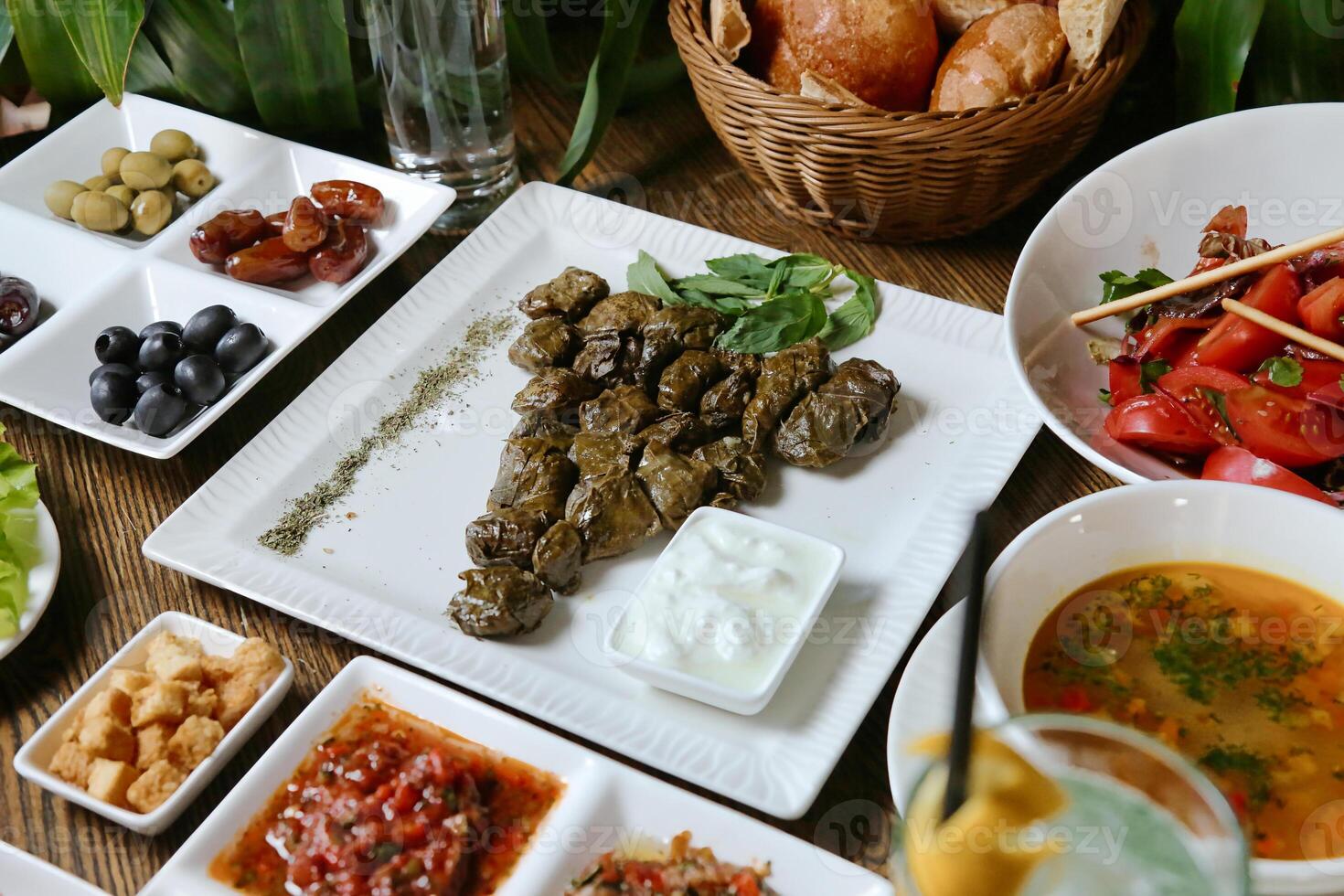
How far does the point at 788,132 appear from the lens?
237cm

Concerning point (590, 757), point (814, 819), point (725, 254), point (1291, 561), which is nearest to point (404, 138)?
point (725, 254)

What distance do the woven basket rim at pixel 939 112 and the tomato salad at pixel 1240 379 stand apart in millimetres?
396

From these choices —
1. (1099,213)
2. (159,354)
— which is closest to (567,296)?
(159,354)

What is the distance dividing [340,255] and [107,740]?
1158mm

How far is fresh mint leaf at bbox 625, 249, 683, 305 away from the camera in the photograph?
8.07 ft

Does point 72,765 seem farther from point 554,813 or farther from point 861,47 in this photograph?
point 861,47

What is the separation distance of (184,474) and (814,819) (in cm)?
132

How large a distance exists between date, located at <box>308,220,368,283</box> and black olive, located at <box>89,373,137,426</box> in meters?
0.46

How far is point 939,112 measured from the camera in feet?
7.43

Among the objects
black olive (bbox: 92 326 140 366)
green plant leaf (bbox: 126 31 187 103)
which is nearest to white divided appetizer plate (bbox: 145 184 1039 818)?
black olive (bbox: 92 326 140 366)

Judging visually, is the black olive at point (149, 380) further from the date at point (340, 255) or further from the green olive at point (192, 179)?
the green olive at point (192, 179)

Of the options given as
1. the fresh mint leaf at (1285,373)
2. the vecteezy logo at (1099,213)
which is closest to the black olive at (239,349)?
the vecteezy logo at (1099,213)

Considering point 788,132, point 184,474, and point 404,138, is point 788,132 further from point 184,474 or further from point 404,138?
point 184,474

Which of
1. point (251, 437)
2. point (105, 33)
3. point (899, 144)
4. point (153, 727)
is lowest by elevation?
point (251, 437)
